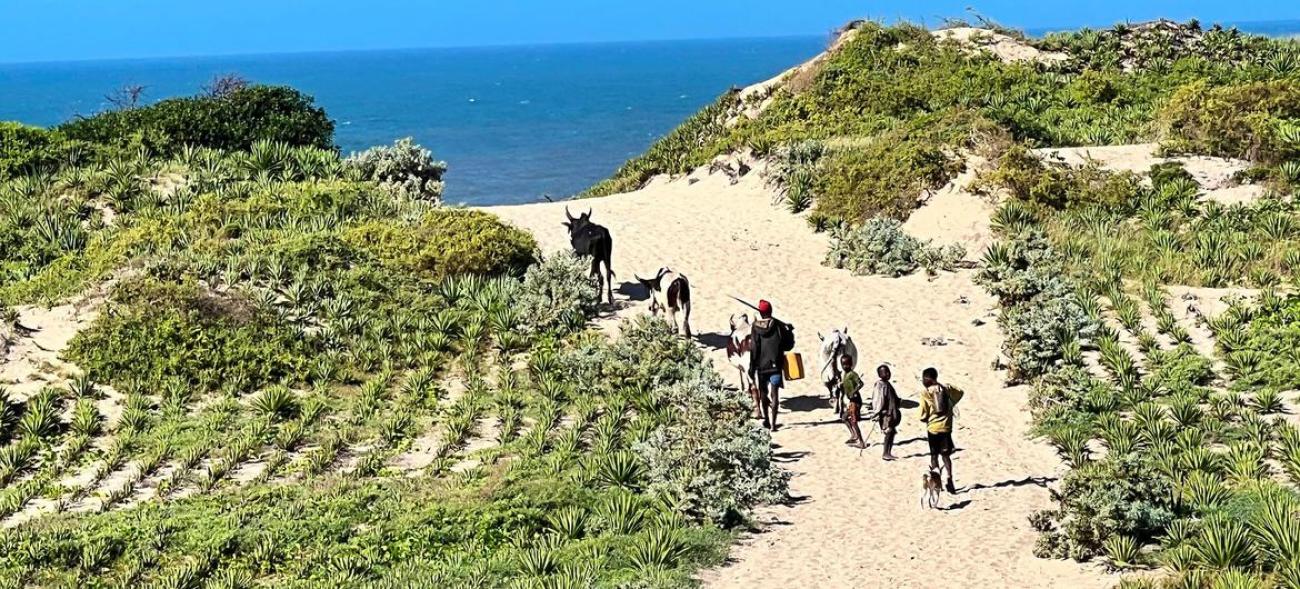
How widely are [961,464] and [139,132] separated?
20845 mm

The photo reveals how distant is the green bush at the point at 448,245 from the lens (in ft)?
72.1

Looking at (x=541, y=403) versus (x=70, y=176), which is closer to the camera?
(x=541, y=403)

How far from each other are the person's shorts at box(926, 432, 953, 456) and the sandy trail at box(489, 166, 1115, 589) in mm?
561

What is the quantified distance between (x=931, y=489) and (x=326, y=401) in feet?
27.1

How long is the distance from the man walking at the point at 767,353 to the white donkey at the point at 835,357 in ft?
1.55

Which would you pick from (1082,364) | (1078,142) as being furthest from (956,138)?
(1082,364)

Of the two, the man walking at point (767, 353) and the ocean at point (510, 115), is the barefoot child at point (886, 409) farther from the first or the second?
the ocean at point (510, 115)

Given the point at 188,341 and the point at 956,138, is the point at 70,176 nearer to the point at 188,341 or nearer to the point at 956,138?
the point at 188,341

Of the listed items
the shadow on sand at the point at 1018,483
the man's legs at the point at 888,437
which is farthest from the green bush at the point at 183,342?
the shadow on sand at the point at 1018,483

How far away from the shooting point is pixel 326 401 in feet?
58.1

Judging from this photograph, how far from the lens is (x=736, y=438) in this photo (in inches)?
553

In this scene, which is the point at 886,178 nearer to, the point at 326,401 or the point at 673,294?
the point at 673,294

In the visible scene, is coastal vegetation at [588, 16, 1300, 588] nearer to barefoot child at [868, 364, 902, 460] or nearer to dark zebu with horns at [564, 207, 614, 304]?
barefoot child at [868, 364, 902, 460]

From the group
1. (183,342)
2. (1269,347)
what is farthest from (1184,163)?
(183,342)
